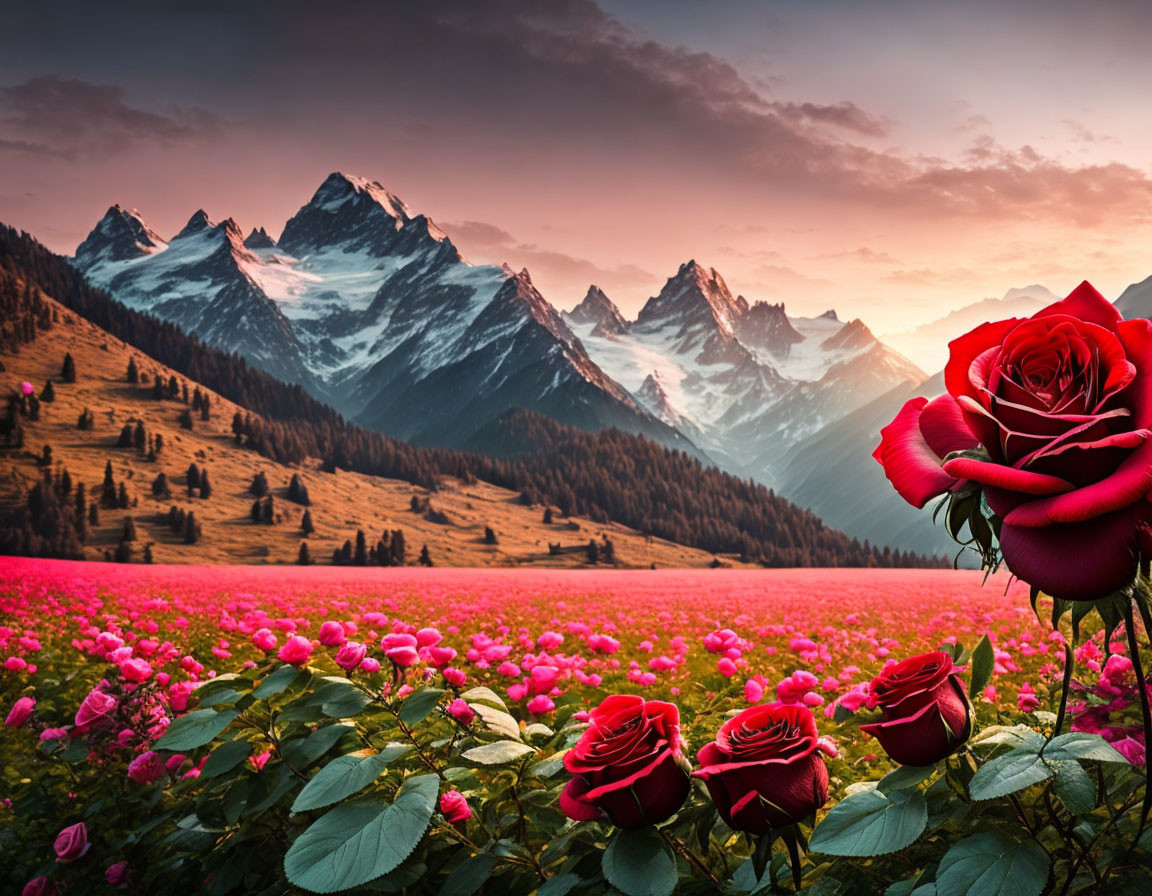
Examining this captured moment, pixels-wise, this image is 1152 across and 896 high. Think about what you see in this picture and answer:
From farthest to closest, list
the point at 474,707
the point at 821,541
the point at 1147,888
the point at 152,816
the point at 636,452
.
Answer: the point at 636,452
the point at 821,541
the point at 152,816
the point at 474,707
the point at 1147,888

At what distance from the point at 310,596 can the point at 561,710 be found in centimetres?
1366

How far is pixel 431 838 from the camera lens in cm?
238

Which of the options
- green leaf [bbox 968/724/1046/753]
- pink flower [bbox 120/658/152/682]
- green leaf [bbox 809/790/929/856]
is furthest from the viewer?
pink flower [bbox 120/658/152/682]

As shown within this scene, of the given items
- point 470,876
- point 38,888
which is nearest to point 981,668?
point 470,876

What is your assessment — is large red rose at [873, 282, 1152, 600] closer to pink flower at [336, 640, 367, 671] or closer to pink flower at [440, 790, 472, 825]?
pink flower at [440, 790, 472, 825]

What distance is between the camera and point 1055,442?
1123mm

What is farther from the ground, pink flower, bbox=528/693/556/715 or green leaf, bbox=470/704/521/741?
green leaf, bbox=470/704/521/741

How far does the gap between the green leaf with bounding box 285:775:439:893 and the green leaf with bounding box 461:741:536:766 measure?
0.45 ft

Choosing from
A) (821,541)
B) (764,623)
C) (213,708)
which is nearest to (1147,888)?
(213,708)

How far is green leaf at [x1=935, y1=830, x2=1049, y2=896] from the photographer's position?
138 centimetres

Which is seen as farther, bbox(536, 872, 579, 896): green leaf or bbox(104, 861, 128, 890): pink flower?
bbox(104, 861, 128, 890): pink flower

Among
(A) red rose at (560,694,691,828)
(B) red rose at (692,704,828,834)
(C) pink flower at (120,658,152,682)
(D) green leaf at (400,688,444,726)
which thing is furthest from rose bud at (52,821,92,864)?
(B) red rose at (692,704,828,834)

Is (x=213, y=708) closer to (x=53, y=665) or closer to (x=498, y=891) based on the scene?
(x=498, y=891)

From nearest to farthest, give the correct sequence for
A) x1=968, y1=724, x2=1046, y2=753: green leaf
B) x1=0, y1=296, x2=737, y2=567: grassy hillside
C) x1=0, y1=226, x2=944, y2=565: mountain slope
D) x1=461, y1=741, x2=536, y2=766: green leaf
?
x1=968, y1=724, x2=1046, y2=753: green leaf, x1=461, y1=741, x2=536, y2=766: green leaf, x1=0, y1=296, x2=737, y2=567: grassy hillside, x1=0, y1=226, x2=944, y2=565: mountain slope
